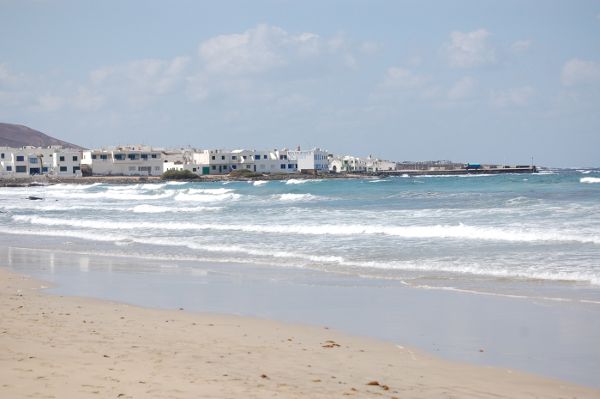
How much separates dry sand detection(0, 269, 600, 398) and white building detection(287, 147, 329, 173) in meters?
102

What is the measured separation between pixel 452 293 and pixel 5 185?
7621 centimetres

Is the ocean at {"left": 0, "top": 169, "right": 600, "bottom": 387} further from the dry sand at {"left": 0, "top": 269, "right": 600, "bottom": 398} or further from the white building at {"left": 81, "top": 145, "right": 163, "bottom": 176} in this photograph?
the white building at {"left": 81, "top": 145, "right": 163, "bottom": 176}

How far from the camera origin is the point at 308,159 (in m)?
115

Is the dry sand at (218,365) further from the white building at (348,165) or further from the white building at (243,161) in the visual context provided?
the white building at (348,165)

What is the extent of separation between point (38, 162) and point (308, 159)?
4147cm

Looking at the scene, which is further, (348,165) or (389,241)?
(348,165)

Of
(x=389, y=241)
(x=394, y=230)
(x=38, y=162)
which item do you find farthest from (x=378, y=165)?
(x=389, y=241)

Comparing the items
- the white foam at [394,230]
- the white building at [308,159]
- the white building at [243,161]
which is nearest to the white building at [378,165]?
the white building at [308,159]

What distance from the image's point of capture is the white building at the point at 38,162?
102188mm

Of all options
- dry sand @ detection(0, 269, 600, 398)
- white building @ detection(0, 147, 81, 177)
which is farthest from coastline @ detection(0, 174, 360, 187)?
dry sand @ detection(0, 269, 600, 398)

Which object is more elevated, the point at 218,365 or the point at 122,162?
the point at 122,162

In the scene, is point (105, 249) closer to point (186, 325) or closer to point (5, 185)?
point (186, 325)

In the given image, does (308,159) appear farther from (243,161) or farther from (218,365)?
(218,365)

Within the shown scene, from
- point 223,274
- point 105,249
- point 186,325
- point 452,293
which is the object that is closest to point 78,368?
point 186,325
